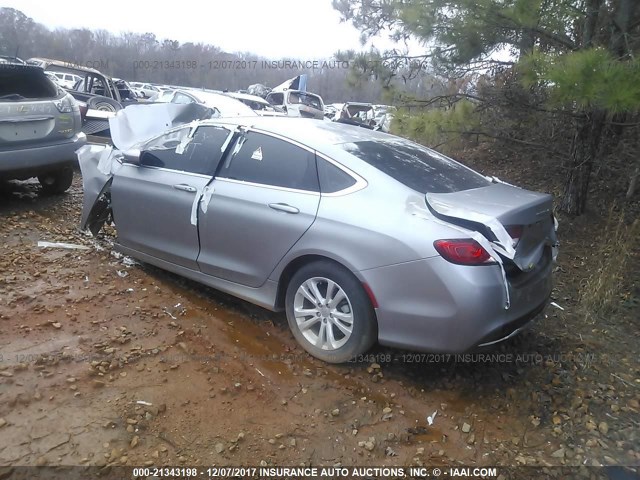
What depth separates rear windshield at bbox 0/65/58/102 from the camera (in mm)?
5586

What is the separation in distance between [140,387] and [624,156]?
24.3ft

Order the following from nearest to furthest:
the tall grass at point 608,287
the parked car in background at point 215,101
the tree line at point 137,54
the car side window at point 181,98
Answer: the tall grass at point 608,287, the parked car in background at point 215,101, the car side window at point 181,98, the tree line at point 137,54

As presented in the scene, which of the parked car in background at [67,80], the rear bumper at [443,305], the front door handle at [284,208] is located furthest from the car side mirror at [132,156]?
the parked car in background at [67,80]

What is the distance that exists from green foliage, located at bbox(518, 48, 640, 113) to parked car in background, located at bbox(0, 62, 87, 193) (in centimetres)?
501

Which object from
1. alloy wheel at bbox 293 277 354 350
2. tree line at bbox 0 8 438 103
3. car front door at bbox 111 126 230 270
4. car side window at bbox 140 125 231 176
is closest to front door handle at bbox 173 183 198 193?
car front door at bbox 111 126 230 270

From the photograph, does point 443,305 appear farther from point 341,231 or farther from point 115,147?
point 115,147

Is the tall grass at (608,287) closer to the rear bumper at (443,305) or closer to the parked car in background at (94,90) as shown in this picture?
the rear bumper at (443,305)

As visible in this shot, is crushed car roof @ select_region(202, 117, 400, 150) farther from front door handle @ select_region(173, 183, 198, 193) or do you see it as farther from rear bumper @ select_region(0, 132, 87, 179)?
rear bumper @ select_region(0, 132, 87, 179)

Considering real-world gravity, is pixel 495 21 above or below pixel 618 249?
above

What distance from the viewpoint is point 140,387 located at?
2.91 m

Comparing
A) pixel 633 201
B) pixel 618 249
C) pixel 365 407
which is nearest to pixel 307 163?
pixel 365 407

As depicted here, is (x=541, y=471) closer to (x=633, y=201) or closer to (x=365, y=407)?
(x=365, y=407)

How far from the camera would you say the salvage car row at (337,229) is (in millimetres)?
2805

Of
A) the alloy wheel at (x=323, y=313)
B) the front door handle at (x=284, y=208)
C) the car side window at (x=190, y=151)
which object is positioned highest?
the car side window at (x=190, y=151)
